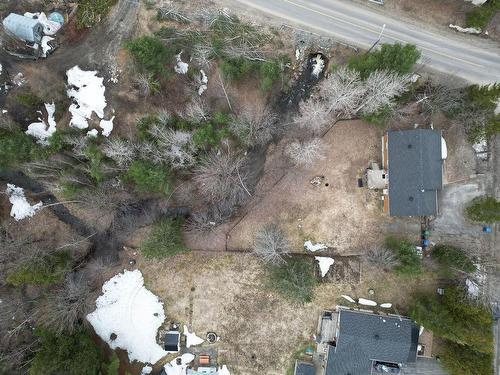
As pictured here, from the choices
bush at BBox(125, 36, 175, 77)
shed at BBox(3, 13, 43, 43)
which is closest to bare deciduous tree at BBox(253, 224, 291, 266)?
bush at BBox(125, 36, 175, 77)

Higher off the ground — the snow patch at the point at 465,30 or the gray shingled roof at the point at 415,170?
the snow patch at the point at 465,30

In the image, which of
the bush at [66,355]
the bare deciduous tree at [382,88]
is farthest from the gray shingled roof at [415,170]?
the bush at [66,355]

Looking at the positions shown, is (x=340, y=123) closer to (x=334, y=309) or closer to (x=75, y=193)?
(x=334, y=309)

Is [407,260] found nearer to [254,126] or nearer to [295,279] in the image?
[295,279]

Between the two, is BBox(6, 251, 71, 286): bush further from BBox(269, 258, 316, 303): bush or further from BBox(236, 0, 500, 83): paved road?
BBox(236, 0, 500, 83): paved road

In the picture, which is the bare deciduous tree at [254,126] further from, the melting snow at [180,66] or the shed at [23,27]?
the shed at [23,27]

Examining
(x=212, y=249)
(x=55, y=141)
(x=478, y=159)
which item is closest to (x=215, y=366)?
(x=212, y=249)
